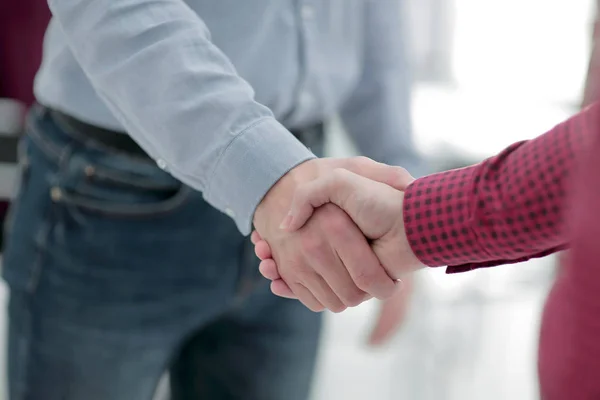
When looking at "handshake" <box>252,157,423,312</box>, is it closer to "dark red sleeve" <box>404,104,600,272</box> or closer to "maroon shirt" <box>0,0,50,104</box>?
"dark red sleeve" <box>404,104,600,272</box>

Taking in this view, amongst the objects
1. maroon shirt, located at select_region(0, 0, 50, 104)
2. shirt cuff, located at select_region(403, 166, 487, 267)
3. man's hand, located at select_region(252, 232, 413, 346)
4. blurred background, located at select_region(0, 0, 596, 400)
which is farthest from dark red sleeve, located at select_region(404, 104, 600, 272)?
blurred background, located at select_region(0, 0, 596, 400)

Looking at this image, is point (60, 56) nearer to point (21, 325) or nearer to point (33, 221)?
point (33, 221)

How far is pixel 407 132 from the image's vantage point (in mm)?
1081

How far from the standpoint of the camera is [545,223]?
546 mm

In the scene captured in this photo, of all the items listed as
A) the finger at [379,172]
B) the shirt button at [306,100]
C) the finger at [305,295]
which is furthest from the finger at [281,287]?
the shirt button at [306,100]

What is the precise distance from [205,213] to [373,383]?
3.71 feet

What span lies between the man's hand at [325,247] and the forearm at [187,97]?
2cm

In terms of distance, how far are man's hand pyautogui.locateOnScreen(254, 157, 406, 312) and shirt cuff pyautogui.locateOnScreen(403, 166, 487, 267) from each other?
41mm

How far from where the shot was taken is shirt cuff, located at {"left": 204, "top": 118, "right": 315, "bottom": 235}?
669mm

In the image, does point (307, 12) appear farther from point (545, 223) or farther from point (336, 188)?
point (545, 223)

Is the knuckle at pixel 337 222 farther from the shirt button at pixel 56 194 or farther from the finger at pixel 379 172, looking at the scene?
the shirt button at pixel 56 194

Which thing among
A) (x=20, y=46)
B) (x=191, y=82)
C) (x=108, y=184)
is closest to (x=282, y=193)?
(x=191, y=82)

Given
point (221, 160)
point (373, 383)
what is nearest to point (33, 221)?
point (221, 160)

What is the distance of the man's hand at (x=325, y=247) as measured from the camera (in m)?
0.65
